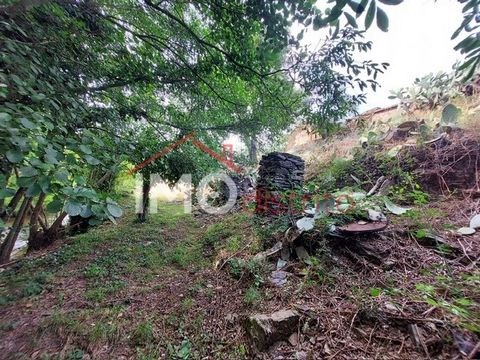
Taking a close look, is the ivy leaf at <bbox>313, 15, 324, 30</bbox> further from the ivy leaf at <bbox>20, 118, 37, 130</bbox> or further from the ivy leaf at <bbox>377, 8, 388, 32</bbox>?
the ivy leaf at <bbox>20, 118, 37, 130</bbox>

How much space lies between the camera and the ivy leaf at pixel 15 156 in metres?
0.91

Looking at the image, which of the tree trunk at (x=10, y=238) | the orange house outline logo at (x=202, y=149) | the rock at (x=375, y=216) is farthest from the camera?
the tree trunk at (x=10, y=238)

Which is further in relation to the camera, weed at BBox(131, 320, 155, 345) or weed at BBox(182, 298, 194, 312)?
weed at BBox(182, 298, 194, 312)

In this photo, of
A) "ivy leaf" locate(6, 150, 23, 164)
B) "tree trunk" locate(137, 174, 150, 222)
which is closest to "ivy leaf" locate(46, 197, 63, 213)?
"ivy leaf" locate(6, 150, 23, 164)

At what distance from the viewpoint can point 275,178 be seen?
347cm

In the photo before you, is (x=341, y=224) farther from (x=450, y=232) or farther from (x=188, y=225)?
(x=188, y=225)

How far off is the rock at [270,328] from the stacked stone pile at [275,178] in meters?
1.78

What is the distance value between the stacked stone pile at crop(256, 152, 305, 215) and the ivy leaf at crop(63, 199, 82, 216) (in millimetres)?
2586

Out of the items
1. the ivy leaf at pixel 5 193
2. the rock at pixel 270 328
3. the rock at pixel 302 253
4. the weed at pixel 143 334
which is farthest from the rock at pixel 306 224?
the ivy leaf at pixel 5 193

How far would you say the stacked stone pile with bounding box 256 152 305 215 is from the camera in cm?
333

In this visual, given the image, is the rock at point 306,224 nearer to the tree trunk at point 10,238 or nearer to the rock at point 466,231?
the rock at point 466,231

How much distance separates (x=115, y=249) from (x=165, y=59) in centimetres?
284

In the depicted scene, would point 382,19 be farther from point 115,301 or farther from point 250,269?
point 115,301

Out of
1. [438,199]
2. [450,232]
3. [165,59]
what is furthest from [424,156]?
[165,59]
